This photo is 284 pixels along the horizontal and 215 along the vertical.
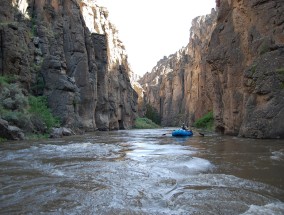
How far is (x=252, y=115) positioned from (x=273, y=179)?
41.7ft

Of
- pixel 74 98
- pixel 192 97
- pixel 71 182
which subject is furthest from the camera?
pixel 192 97

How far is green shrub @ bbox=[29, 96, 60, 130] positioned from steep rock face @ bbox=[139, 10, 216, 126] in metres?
30.4

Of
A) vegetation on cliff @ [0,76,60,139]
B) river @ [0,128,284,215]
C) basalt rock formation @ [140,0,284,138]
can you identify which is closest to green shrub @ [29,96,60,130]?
vegetation on cliff @ [0,76,60,139]

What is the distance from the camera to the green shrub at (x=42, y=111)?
73.2 ft

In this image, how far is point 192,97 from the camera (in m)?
63.4

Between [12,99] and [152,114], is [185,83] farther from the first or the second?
[12,99]

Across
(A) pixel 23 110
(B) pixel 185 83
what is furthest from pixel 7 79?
(B) pixel 185 83

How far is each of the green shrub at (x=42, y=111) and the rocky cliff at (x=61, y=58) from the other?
0.76 metres

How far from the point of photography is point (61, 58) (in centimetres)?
2966

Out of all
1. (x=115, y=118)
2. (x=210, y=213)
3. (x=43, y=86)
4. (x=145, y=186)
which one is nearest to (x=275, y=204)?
(x=210, y=213)

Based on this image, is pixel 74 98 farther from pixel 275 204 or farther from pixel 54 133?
pixel 275 204

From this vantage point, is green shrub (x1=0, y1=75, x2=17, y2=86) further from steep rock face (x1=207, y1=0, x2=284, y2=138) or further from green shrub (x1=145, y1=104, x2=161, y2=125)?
green shrub (x1=145, y1=104, x2=161, y2=125)

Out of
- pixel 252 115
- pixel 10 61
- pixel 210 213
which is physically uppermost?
pixel 10 61

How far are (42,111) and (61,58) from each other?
26.2 feet
